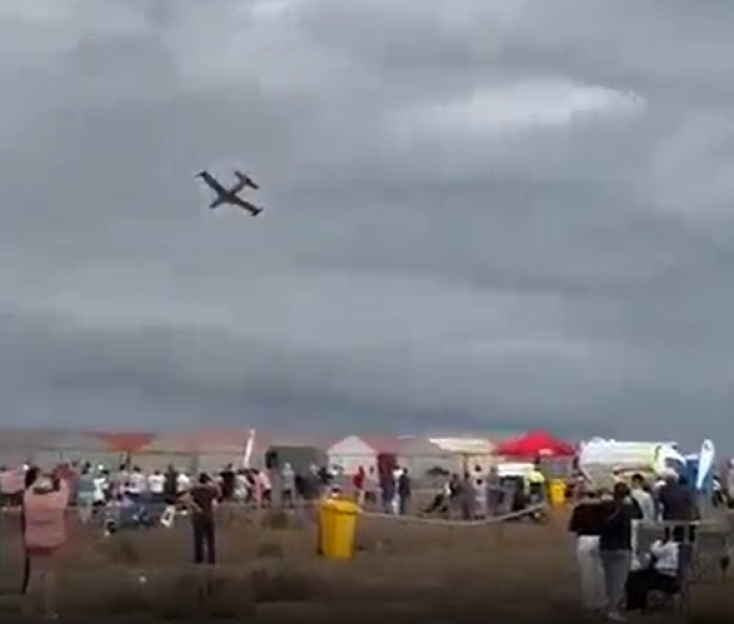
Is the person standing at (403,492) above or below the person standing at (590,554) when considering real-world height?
above

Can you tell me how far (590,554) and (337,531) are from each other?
9.44m

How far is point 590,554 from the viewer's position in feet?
77.6

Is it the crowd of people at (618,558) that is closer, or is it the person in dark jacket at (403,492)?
the crowd of people at (618,558)

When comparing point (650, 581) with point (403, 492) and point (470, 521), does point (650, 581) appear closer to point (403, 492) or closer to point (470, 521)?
point (470, 521)

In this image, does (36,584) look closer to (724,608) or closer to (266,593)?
(266,593)

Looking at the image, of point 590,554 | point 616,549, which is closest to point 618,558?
point 616,549

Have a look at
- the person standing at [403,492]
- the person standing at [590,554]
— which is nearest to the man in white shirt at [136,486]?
the person standing at [403,492]

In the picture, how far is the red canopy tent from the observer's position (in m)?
57.4

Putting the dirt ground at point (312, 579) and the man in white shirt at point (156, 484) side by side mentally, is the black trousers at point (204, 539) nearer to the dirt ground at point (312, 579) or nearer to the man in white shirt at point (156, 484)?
the dirt ground at point (312, 579)

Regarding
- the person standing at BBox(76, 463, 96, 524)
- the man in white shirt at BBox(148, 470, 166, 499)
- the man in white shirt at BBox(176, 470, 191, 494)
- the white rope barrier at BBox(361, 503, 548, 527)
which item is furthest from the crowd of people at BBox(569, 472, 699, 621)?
the man in white shirt at BBox(176, 470, 191, 494)

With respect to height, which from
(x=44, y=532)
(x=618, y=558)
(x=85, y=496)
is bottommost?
(x=618, y=558)

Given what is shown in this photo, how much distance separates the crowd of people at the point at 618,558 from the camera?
922 inches

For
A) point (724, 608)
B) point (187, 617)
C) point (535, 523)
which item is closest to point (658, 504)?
point (724, 608)

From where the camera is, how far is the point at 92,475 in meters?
47.0
